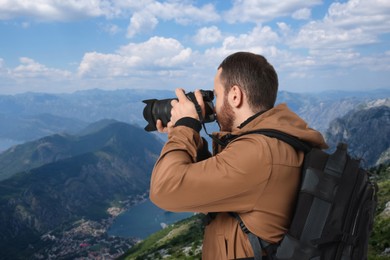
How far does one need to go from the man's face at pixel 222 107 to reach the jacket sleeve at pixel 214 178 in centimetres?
45

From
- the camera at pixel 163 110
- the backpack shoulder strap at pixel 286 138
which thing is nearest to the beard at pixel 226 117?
the camera at pixel 163 110

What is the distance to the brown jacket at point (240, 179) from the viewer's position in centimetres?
281

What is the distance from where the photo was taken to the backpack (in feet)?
9.58

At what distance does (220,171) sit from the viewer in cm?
281

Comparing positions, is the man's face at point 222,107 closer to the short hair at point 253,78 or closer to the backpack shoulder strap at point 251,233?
the short hair at point 253,78

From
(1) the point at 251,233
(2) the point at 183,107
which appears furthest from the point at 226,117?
(1) the point at 251,233

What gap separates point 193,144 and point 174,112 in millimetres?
517

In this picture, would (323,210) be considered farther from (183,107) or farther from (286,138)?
(183,107)

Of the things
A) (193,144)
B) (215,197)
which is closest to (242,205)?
(215,197)

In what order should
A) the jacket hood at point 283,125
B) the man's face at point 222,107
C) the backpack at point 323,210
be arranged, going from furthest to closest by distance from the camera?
the man's face at point 222,107, the jacket hood at point 283,125, the backpack at point 323,210

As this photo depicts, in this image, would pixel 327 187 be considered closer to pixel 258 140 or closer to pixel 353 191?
pixel 353 191

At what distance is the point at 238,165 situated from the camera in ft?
9.17

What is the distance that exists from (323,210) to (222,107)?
49.6 inches

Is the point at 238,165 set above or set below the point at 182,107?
below
